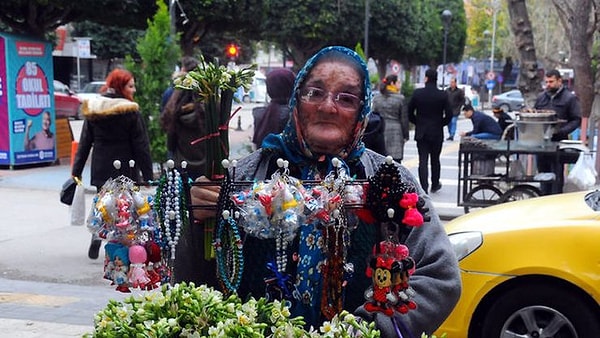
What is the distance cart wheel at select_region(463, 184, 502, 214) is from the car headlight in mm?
5278

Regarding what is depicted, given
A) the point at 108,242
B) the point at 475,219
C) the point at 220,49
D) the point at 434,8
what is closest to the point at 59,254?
the point at 475,219

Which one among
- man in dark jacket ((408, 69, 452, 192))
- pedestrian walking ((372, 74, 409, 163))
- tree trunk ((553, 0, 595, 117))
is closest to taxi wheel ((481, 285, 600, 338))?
pedestrian walking ((372, 74, 409, 163))

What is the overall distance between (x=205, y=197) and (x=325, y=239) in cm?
33

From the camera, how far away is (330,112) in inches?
86.5

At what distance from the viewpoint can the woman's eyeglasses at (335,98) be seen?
2213mm

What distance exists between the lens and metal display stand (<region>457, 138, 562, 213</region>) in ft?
32.1

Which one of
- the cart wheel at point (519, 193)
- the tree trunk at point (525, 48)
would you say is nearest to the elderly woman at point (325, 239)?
the cart wheel at point (519, 193)

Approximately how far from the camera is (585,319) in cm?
469

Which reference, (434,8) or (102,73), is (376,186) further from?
(102,73)

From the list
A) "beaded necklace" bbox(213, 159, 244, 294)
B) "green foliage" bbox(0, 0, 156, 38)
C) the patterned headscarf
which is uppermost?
"green foliage" bbox(0, 0, 156, 38)

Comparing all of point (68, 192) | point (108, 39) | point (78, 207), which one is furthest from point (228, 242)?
point (108, 39)

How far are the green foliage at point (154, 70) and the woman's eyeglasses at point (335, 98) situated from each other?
1094cm

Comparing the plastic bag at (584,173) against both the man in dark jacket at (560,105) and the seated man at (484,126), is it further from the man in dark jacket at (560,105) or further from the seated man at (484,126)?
the seated man at (484,126)

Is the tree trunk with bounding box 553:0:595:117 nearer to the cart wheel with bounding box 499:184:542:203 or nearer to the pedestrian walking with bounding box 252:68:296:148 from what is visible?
the cart wheel with bounding box 499:184:542:203
